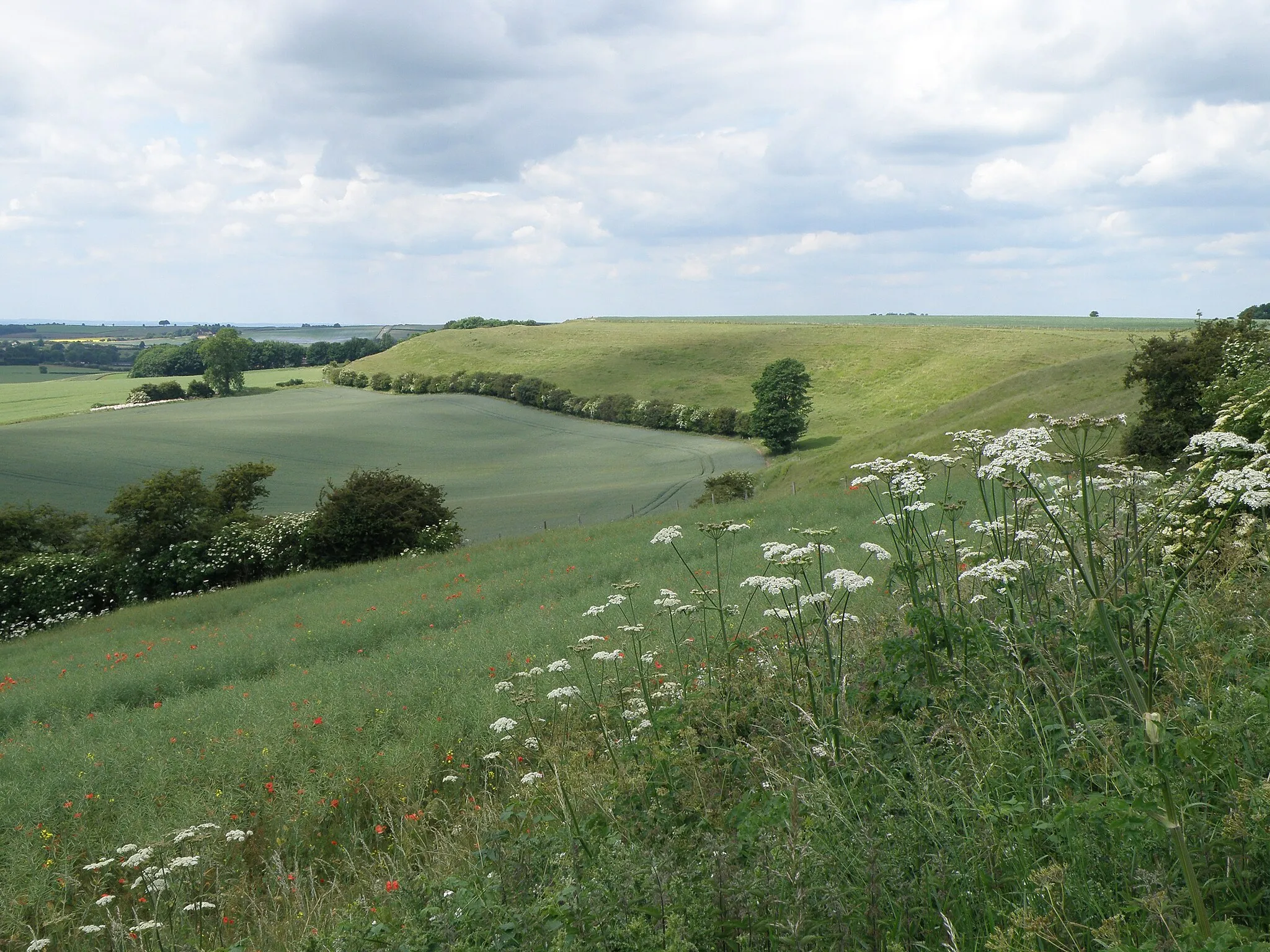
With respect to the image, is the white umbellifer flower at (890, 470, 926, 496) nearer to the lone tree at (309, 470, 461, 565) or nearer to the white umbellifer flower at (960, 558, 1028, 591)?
the white umbellifer flower at (960, 558, 1028, 591)

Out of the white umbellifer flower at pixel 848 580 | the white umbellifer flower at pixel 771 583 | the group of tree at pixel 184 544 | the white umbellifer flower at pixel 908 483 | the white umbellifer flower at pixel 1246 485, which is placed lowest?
the group of tree at pixel 184 544

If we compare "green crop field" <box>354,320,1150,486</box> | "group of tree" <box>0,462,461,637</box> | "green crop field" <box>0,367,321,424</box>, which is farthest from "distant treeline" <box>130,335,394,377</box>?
"group of tree" <box>0,462,461,637</box>

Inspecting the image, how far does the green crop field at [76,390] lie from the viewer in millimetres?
84344

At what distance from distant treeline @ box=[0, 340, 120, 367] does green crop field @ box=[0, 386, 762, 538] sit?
58947mm

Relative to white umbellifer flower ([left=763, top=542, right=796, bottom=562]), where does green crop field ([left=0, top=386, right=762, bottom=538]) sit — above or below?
below

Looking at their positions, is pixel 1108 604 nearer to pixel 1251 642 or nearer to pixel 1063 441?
pixel 1063 441

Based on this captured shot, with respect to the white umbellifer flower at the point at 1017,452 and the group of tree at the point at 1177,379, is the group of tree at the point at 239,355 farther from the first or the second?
the white umbellifer flower at the point at 1017,452

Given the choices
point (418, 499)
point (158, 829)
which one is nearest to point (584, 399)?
point (418, 499)

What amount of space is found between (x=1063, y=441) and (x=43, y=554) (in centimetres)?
3954

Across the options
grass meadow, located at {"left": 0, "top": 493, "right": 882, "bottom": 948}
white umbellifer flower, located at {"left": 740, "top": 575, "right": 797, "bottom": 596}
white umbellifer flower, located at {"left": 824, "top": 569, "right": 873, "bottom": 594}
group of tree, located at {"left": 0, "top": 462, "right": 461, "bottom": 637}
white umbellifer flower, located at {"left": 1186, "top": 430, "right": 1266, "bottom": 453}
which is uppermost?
white umbellifer flower, located at {"left": 1186, "top": 430, "right": 1266, "bottom": 453}

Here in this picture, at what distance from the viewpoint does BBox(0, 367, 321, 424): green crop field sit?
3321 inches

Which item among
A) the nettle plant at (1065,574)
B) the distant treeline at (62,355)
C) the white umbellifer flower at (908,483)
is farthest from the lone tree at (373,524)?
the distant treeline at (62,355)

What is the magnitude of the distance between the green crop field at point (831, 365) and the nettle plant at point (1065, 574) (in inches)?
1505

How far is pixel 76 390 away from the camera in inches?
3969
